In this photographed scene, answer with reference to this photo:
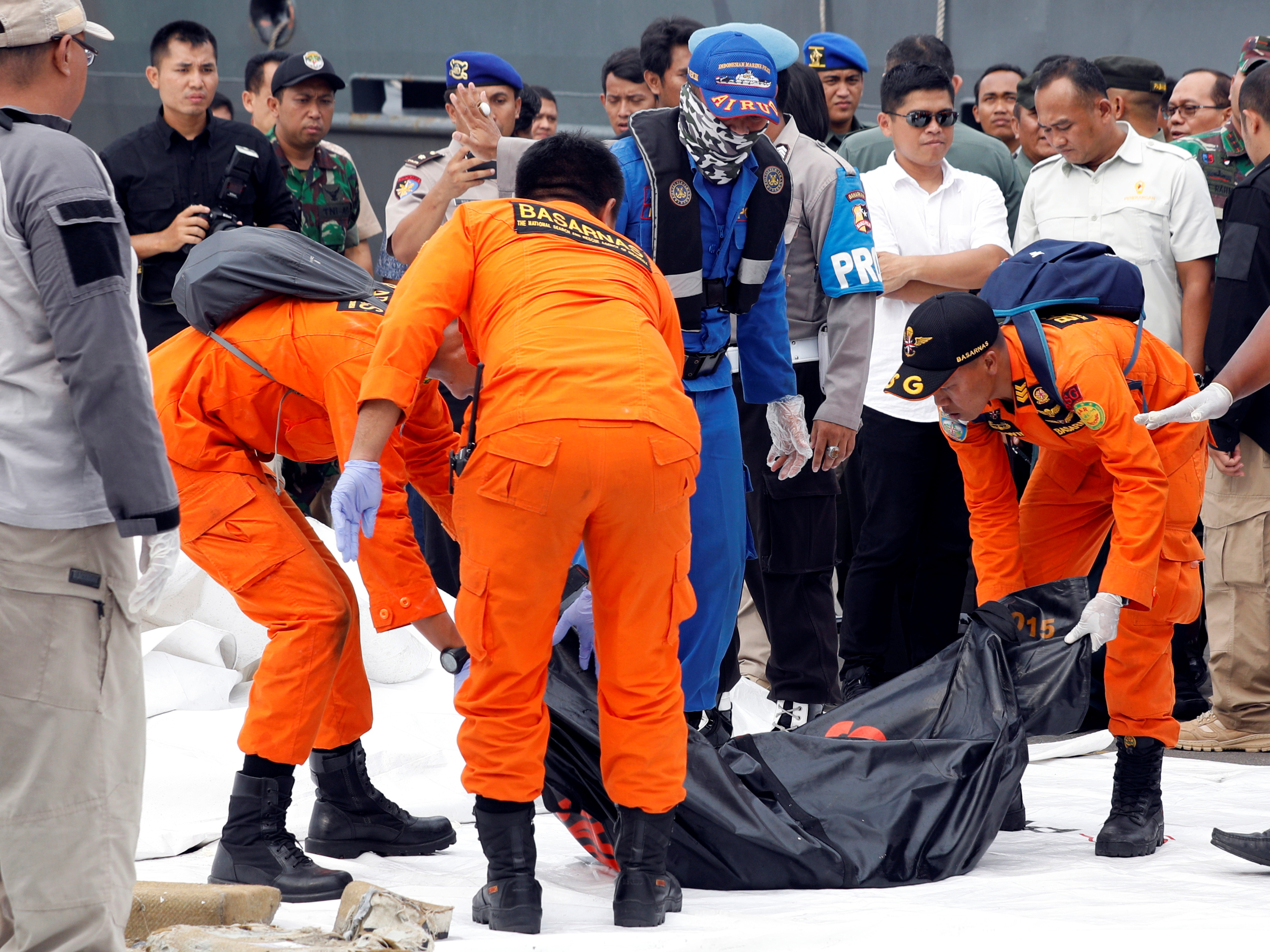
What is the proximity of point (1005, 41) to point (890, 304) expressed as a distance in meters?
3.82

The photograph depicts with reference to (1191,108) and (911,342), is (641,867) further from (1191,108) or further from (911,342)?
(1191,108)

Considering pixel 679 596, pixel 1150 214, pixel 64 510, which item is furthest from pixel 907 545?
pixel 64 510

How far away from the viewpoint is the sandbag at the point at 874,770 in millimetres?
3094

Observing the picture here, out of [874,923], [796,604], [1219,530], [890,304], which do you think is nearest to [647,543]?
[874,923]

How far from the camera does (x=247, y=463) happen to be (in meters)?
3.18

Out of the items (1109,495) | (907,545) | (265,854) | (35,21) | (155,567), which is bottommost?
(265,854)

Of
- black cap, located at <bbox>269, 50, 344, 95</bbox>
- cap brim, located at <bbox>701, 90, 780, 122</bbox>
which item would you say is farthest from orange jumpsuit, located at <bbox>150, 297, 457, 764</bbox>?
black cap, located at <bbox>269, 50, 344, 95</bbox>

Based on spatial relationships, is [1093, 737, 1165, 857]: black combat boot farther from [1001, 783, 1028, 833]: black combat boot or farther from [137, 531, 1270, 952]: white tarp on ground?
[1001, 783, 1028, 833]: black combat boot

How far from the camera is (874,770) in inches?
129

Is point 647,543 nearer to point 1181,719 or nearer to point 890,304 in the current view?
point 890,304

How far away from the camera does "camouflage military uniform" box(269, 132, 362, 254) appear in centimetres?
565

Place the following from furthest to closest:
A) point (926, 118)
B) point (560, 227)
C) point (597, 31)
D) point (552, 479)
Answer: point (597, 31) < point (926, 118) < point (560, 227) < point (552, 479)

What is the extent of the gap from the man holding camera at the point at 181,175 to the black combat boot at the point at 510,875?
3.01 m

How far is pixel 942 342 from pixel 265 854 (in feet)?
6.49
